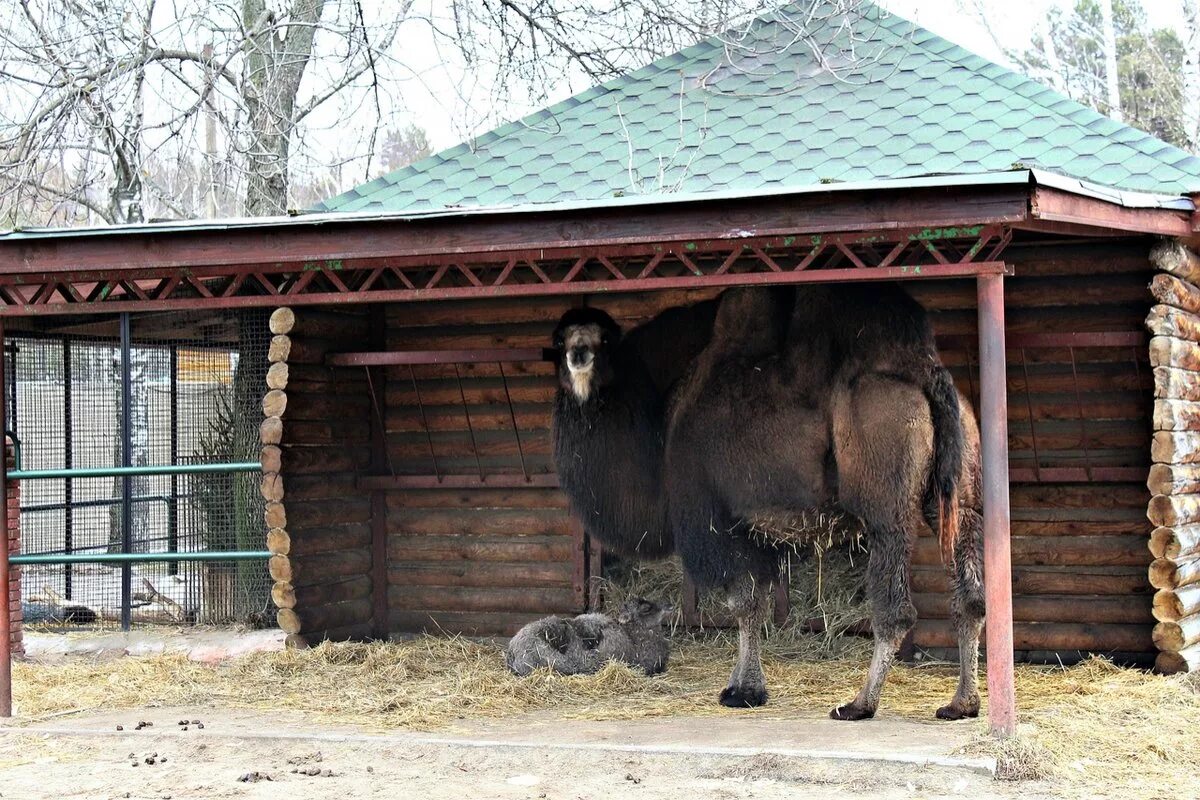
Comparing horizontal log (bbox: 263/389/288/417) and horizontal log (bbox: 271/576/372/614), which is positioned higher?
horizontal log (bbox: 263/389/288/417)

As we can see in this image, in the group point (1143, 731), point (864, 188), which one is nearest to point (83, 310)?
point (864, 188)

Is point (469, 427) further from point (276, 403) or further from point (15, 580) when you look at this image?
point (15, 580)

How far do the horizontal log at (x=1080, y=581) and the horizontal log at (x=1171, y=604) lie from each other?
2.09ft

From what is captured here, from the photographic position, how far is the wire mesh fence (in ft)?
38.3

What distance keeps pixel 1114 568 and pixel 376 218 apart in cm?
546

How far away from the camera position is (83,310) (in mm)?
→ 8312

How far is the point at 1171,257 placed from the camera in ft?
27.9

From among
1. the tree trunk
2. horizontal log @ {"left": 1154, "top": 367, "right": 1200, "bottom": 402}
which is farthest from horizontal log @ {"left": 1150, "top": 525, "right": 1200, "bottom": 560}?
the tree trunk

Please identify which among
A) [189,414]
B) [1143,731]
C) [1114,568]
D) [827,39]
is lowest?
[1143,731]

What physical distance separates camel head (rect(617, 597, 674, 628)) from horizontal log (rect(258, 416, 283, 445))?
2.76 m

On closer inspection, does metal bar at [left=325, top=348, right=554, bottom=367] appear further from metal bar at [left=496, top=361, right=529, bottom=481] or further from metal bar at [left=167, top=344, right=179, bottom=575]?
metal bar at [left=167, top=344, right=179, bottom=575]

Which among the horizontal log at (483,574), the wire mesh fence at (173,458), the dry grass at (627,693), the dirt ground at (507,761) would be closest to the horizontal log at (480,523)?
the horizontal log at (483,574)

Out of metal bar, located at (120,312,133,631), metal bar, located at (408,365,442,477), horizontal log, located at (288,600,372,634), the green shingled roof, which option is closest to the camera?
the green shingled roof

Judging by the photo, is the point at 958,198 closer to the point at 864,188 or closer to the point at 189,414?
the point at 864,188
